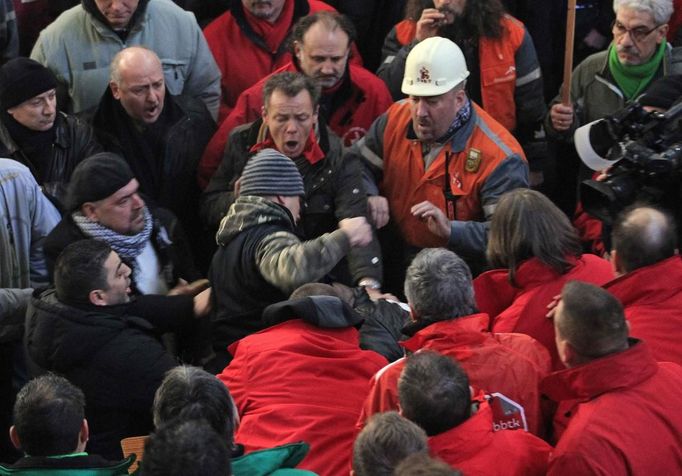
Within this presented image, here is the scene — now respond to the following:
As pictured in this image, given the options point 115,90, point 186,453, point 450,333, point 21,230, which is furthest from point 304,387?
point 115,90

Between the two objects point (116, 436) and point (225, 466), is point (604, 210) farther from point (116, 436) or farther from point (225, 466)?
point (225, 466)

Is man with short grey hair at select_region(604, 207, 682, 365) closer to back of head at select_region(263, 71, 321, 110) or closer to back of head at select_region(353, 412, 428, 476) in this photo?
back of head at select_region(353, 412, 428, 476)

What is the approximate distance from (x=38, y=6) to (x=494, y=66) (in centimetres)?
260

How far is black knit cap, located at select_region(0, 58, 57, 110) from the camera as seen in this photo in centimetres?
588

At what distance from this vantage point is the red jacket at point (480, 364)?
4.35 m

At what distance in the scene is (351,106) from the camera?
677cm

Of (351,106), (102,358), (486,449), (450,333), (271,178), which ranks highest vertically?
(351,106)

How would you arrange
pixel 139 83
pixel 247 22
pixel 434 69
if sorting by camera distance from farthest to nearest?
pixel 247 22 → pixel 139 83 → pixel 434 69

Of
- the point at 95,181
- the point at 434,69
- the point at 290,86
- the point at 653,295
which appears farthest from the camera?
the point at 434,69

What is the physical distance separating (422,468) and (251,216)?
222 cm

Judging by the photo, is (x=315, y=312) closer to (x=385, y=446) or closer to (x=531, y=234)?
(x=531, y=234)

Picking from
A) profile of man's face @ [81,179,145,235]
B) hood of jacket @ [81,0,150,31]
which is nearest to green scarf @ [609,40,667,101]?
hood of jacket @ [81,0,150,31]

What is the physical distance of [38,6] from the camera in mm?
7340

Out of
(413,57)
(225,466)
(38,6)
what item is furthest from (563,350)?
(38,6)
